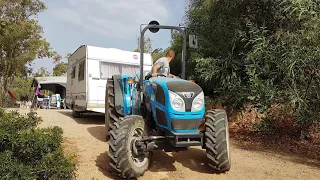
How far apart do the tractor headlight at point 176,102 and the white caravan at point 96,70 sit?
528 centimetres

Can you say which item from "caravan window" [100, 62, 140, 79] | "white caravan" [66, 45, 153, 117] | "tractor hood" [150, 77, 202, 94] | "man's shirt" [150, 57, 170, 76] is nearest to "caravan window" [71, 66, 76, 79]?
"white caravan" [66, 45, 153, 117]

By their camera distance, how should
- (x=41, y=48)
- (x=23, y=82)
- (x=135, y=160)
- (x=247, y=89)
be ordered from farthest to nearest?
(x=23, y=82), (x=41, y=48), (x=247, y=89), (x=135, y=160)

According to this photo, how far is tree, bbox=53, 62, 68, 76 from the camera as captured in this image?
37781 mm

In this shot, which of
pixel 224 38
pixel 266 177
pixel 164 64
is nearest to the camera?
pixel 266 177

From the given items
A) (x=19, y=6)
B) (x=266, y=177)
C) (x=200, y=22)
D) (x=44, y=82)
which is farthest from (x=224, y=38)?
(x=44, y=82)

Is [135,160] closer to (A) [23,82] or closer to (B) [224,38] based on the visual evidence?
(B) [224,38]

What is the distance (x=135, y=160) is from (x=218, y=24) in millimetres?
6955

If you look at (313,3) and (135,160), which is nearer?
(135,160)

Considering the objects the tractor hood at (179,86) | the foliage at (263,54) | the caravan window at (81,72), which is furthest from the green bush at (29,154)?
the caravan window at (81,72)

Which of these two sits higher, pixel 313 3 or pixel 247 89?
pixel 313 3

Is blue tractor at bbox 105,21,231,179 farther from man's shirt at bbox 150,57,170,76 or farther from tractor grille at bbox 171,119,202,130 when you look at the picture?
man's shirt at bbox 150,57,170,76

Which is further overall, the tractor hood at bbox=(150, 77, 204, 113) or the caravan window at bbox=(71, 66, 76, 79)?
the caravan window at bbox=(71, 66, 76, 79)

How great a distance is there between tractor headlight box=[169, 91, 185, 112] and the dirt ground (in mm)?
1089

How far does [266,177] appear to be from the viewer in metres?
5.05
